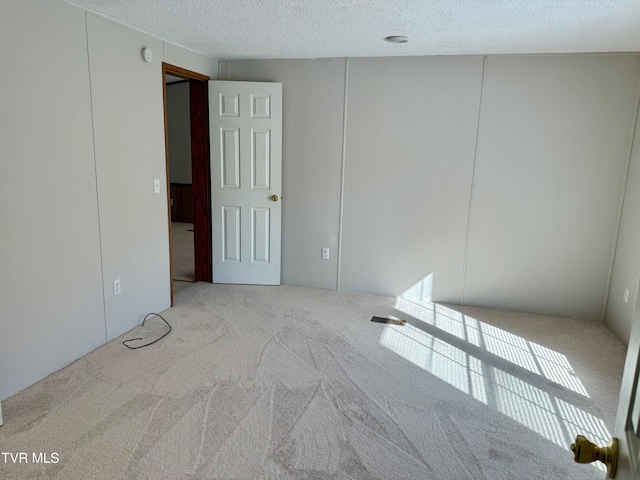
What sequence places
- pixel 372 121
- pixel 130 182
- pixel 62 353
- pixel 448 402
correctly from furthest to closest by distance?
1. pixel 372 121
2. pixel 130 182
3. pixel 62 353
4. pixel 448 402

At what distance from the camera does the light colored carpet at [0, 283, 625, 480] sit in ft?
6.47

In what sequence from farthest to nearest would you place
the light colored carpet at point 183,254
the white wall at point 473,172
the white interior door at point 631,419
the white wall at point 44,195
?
the light colored carpet at point 183,254, the white wall at point 473,172, the white wall at point 44,195, the white interior door at point 631,419

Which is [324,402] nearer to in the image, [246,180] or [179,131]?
[246,180]

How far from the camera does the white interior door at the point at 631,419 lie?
0.75 m

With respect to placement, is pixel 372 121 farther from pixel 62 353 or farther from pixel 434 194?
pixel 62 353

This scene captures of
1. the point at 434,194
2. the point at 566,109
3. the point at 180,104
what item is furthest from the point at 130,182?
the point at 180,104

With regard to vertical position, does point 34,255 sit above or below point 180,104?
→ below

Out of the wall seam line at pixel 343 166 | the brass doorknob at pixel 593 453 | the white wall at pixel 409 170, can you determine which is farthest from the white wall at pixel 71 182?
the brass doorknob at pixel 593 453

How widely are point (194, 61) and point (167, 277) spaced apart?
78.8 inches

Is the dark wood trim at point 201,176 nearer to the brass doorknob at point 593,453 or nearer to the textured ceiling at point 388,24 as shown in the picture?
the textured ceiling at point 388,24

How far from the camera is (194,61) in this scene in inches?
157

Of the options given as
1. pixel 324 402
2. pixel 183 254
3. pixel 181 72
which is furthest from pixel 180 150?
pixel 324 402

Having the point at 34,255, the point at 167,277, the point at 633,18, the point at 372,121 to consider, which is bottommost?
the point at 167,277

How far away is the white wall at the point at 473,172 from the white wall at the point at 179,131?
4.39m
